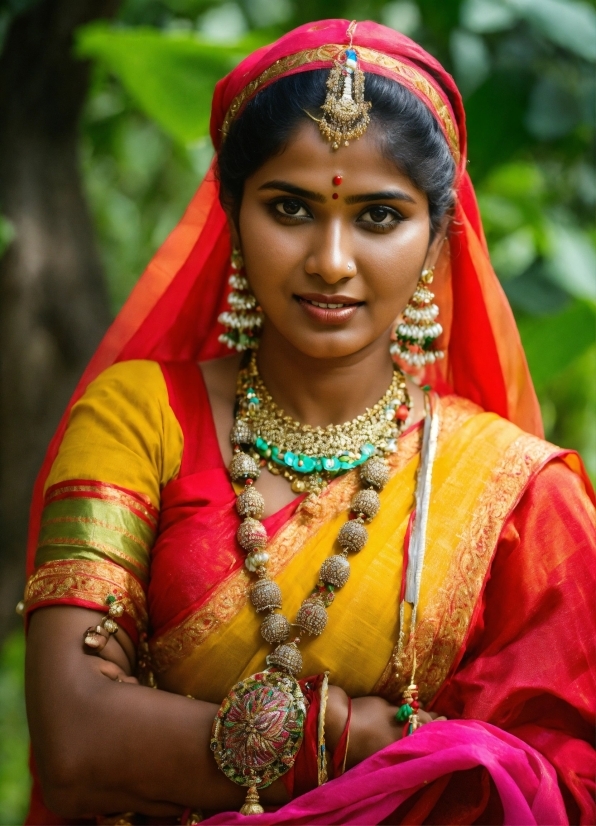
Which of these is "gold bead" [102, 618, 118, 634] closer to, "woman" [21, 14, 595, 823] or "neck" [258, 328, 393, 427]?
"woman" [21, 14, 595, 823]

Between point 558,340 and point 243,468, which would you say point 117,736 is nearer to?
point 243,468

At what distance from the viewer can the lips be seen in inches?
69.6

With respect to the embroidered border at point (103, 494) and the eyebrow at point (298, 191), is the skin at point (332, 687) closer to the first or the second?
the eyebrow at point (298, 191)

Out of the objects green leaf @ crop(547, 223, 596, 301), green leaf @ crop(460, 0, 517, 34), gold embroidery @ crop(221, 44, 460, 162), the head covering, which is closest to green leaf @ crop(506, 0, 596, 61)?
green leaf @ crop(460, 0, 517, 34)

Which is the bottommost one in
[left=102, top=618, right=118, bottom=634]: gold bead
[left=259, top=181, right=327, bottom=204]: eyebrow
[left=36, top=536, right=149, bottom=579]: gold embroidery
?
[left=102, top=618, right=118, bottom=634]: gold bead

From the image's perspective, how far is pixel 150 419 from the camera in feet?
6.19

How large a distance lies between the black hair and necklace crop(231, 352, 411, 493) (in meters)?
0.45

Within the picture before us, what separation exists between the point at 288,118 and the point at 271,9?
78.3 inches

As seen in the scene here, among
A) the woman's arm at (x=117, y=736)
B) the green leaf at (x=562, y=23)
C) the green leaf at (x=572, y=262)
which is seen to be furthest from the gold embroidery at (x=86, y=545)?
the green leaf at (x=562, y=23)

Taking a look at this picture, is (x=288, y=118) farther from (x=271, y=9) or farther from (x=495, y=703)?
(x=271, y=9)

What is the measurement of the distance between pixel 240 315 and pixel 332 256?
0.36m

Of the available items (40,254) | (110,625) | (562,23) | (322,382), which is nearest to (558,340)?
(562,23)

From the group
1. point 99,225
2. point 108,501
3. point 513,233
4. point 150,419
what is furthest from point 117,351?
point 99,225

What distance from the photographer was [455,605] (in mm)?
1766
